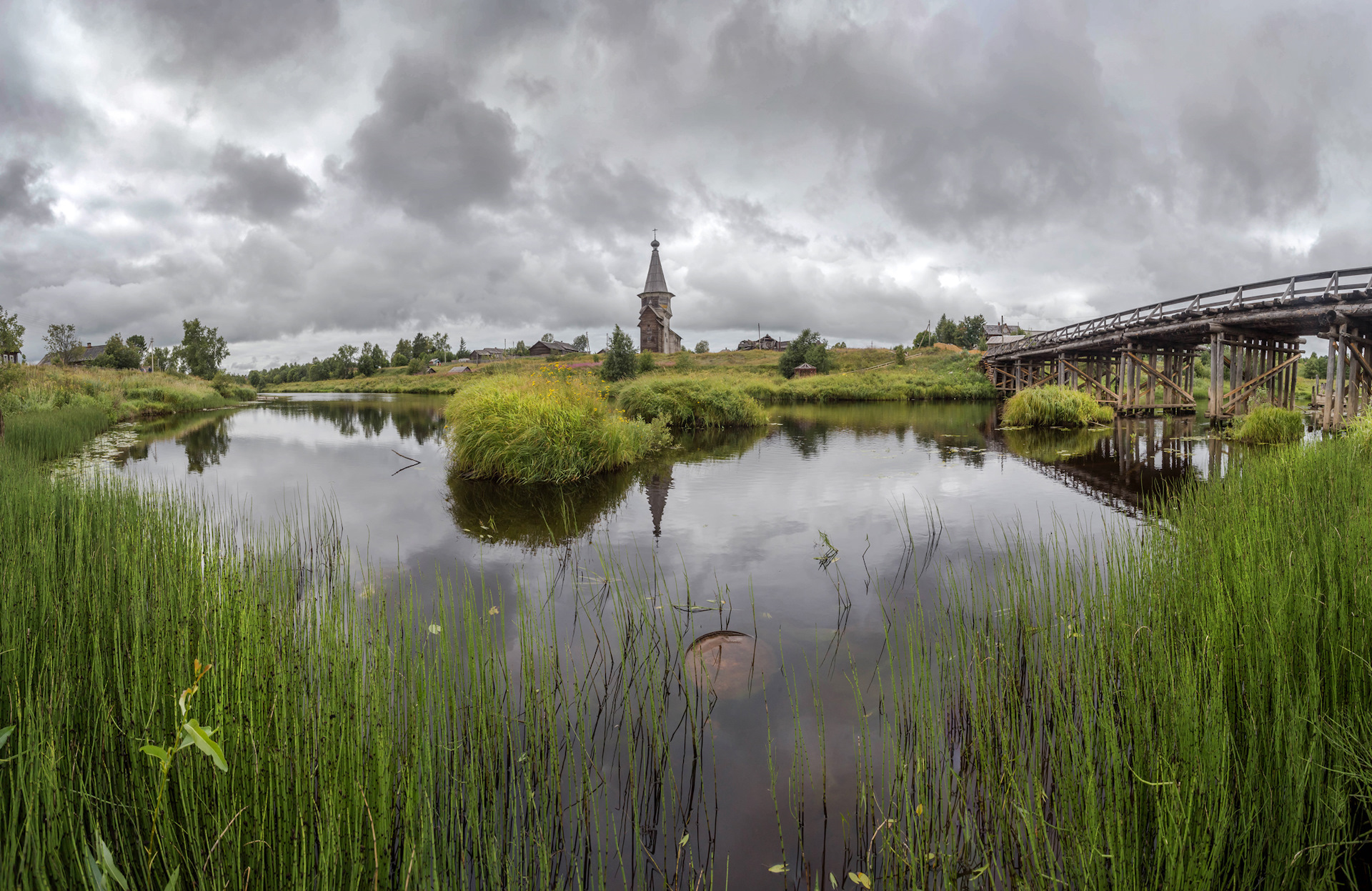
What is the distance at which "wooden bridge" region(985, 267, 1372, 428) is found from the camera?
54.2ft

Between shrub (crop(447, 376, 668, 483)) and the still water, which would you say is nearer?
the still water

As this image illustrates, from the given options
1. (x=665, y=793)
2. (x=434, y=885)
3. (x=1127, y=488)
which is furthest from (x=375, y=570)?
(x=1127, y=488)

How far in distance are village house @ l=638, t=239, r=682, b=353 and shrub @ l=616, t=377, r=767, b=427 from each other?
5668cm

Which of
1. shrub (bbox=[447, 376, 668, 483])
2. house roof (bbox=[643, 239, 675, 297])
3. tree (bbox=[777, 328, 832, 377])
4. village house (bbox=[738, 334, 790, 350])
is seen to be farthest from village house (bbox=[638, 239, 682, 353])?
→ shrub (bbox=[447, 376, 668, 483])

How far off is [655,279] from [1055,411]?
6822 centimetres

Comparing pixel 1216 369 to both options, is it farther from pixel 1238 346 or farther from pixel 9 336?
pixel 9 336

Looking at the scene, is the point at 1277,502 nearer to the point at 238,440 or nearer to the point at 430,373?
the point at 238,440

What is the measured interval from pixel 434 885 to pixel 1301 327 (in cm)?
2600

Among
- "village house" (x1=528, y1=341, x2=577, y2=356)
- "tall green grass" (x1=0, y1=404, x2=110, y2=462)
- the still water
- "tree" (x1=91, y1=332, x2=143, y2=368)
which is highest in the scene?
"village house" (x1=528, y1=341, x2=577, y2=356)

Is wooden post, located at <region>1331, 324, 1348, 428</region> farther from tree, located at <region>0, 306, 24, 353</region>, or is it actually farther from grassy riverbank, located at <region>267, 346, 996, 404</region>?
tree, located at <region>0, 306, 24, 353</region>

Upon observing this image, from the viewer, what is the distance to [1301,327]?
18.8m

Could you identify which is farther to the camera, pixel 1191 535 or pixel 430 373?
Result: pixel 430 373

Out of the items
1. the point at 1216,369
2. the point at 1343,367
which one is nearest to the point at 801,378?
the point at 1216,369

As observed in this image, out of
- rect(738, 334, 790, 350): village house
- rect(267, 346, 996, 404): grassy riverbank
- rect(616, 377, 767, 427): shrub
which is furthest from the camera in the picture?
rect(738, 334, 790, 350): village house
